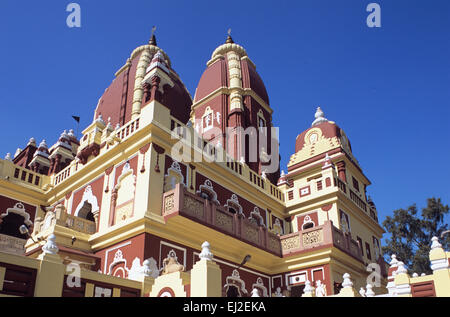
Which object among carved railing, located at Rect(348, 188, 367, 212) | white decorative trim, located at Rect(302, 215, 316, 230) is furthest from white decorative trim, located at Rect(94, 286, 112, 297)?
carved railing, located at Rect(348, 188, 367, 212)

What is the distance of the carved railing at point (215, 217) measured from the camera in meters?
15.0

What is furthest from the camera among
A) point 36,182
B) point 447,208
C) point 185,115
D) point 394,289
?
point 447,208

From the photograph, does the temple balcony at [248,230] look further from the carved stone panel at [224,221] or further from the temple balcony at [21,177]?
the temple balcony at [21,177]

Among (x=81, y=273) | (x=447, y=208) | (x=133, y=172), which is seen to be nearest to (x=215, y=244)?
(x=133, y=172)

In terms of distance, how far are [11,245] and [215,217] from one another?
7988 millimetres

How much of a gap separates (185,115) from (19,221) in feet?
43.0

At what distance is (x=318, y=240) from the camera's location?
732 inches

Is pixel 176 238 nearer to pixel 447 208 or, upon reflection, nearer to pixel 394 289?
pixel 394 289

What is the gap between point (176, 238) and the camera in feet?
50.5

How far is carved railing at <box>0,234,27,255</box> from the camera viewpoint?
51.9ft

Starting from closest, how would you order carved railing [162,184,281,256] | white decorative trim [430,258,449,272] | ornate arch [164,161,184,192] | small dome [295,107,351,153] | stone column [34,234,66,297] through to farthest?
1. stone column [34,234,66,297]
2. white decorative trim [430,258,449,272]
3. carved railing [162,184,281,256]
4. ornate arch [164,161,184,192]
5. small dome [295,107,351,153]

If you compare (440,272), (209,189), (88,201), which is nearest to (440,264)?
(440,272)

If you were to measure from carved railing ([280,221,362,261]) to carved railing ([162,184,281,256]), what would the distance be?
1.70ft

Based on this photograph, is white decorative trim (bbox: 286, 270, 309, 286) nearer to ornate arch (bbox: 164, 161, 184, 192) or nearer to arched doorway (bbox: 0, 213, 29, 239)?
ornate arch (bbox: 164, 161, 184, 192)
